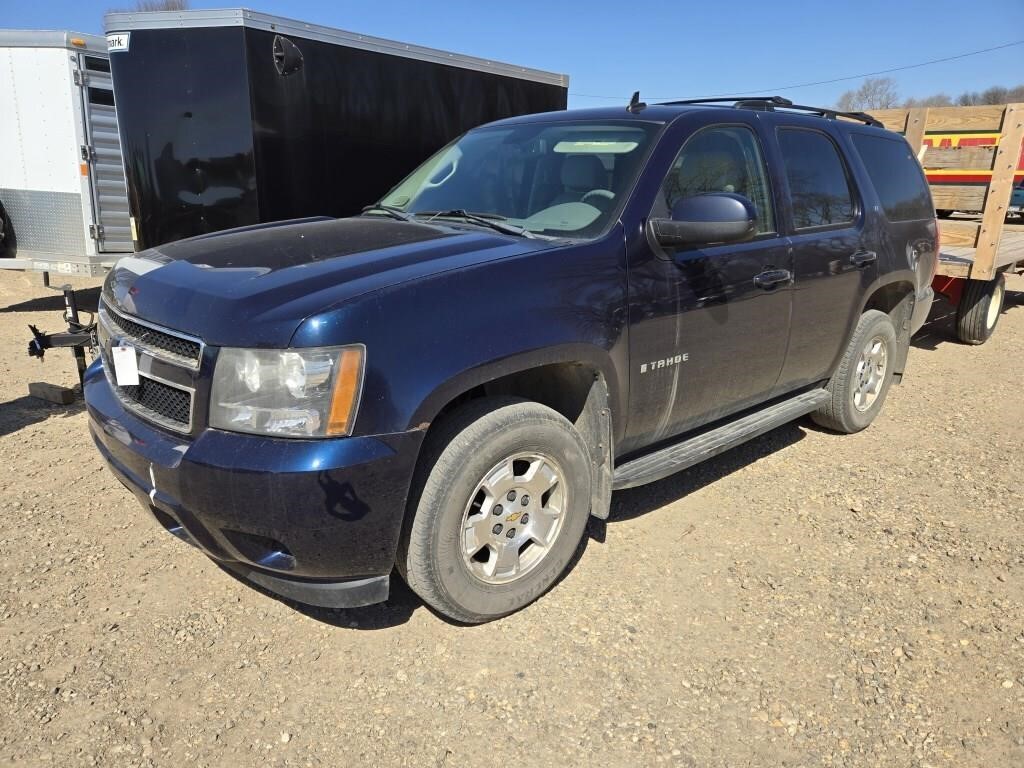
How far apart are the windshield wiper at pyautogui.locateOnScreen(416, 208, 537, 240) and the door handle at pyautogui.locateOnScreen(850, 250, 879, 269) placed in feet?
7.37

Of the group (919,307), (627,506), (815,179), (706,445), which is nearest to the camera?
(706,445)

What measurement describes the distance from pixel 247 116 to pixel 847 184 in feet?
15.9

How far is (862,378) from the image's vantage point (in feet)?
16.5

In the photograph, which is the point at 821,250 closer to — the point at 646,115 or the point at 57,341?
the point at 646,115

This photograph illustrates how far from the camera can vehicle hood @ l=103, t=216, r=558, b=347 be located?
2.38 metres

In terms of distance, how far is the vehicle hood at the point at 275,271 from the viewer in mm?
2377

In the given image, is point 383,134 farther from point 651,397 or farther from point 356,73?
point 651,397

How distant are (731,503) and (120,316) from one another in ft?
10.2

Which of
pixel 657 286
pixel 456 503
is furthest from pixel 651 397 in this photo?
pixel 456 503

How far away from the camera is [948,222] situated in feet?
25.5

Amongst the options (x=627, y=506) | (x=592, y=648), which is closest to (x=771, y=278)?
(x=627, y=506)

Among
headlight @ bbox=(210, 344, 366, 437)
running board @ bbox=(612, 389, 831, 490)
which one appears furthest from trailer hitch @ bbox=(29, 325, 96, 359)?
running board @ bbox=(612, 389, 831, 490)

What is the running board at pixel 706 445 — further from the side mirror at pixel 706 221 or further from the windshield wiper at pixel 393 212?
the windshield wiper at pixel 393 212

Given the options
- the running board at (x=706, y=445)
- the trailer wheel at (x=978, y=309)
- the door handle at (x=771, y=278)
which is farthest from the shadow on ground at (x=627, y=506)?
the trailer wheel at (x=978, y=309)
